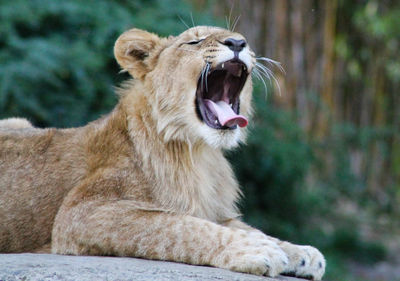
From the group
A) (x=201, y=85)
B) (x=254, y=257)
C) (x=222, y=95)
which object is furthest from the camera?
(x=222, y=95)

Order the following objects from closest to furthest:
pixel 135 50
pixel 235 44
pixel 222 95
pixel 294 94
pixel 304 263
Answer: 1. pixel 304 263
2. pixel 235 44
3. pixel 222 95
4. pixel 135 50
5. pixel 294 94

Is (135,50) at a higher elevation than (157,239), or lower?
higher

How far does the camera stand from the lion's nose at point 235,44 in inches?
173

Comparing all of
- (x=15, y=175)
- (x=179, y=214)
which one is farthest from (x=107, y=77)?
(x=179, y=214)

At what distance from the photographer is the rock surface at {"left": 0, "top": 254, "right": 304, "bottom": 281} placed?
3.48 m

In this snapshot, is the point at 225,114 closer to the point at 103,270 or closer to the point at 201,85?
the point at 201,85

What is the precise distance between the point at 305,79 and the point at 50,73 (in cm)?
524

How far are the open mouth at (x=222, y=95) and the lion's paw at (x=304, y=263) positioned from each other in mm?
770

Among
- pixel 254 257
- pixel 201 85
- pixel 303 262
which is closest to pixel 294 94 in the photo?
pixel 201 85

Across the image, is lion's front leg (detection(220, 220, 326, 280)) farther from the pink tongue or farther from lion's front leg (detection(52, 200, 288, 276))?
the pink tongue

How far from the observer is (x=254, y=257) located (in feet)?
12.6

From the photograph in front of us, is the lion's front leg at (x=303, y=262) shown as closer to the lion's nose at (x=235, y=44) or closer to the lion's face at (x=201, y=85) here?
the lion's face at (x=201, y=85)

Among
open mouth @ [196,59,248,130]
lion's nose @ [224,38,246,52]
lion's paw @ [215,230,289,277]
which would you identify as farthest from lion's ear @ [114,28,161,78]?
lion's paw @ [215,230,289,277]

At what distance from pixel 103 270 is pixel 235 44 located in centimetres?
153
